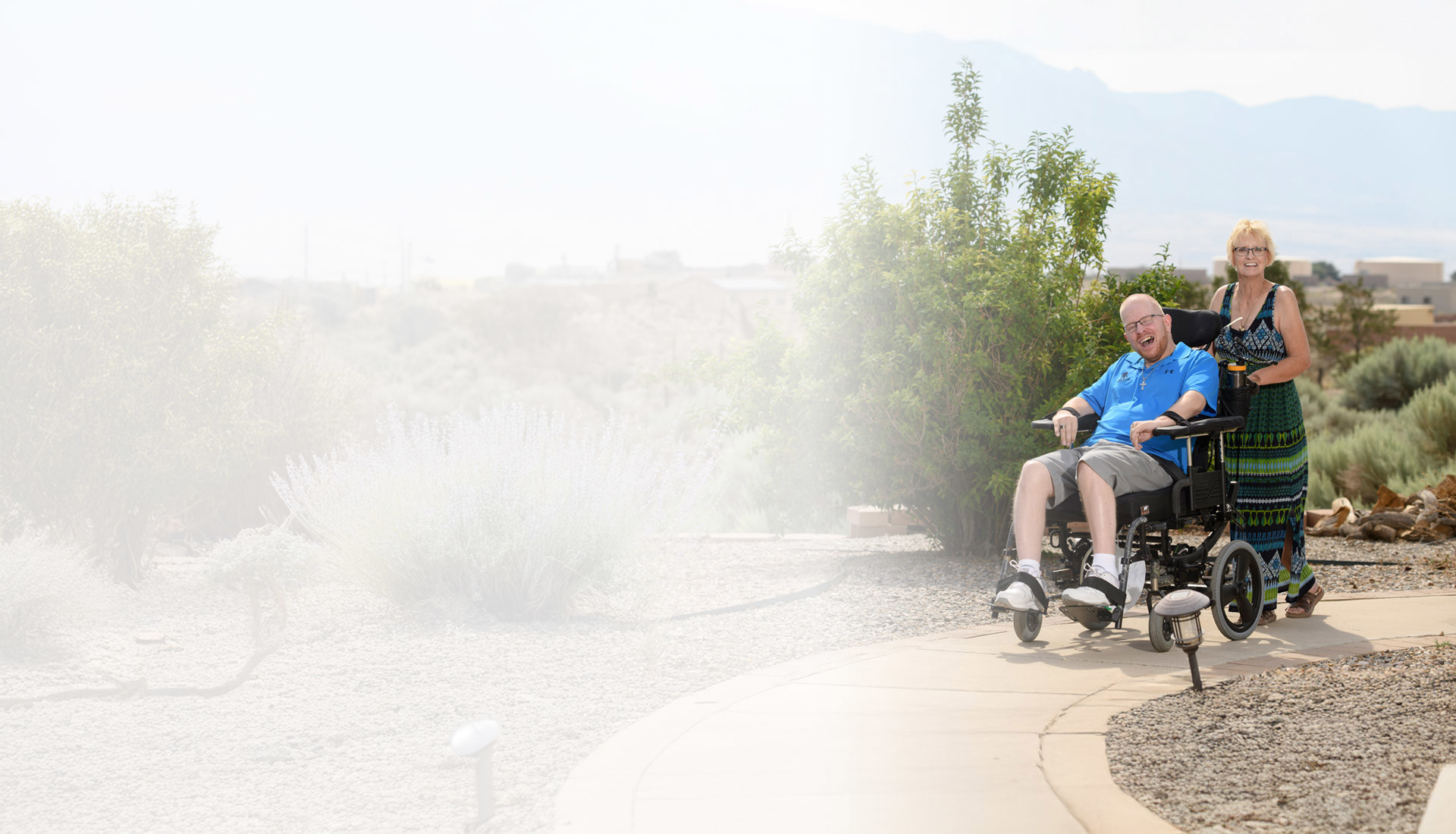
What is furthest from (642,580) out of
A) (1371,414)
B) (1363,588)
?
(1371,414)

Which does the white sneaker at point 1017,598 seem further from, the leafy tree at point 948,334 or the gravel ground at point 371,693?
the leafy tree at point 948,334

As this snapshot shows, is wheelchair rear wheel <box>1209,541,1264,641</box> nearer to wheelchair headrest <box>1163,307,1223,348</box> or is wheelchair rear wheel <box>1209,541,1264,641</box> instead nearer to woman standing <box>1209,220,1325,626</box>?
woman standing <box>1209,220,1325,626</box>

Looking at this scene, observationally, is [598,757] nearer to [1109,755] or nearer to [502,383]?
[1109,755]

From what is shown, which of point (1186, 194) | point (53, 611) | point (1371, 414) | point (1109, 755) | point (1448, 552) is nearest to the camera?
point (1109, 755)

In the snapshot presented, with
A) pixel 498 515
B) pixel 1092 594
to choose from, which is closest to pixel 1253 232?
pixel 1092 594

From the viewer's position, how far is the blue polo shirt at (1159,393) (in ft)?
13.4

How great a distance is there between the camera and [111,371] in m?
6.46

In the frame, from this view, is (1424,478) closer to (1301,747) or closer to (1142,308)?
(1142,308)

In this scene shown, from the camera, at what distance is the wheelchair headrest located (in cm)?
431

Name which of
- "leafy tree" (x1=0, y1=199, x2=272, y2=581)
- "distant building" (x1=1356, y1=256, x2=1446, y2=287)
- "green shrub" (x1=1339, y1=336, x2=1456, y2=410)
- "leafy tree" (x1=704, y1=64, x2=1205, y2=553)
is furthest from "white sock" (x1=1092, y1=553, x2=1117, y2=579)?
"distant building" (x1=1356, y1=256, x2=1446, y2=287)

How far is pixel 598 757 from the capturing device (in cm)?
283

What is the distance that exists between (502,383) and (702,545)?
54.6ft

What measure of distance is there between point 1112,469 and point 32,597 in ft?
14.0

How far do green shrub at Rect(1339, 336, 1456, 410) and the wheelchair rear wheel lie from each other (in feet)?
33.3
